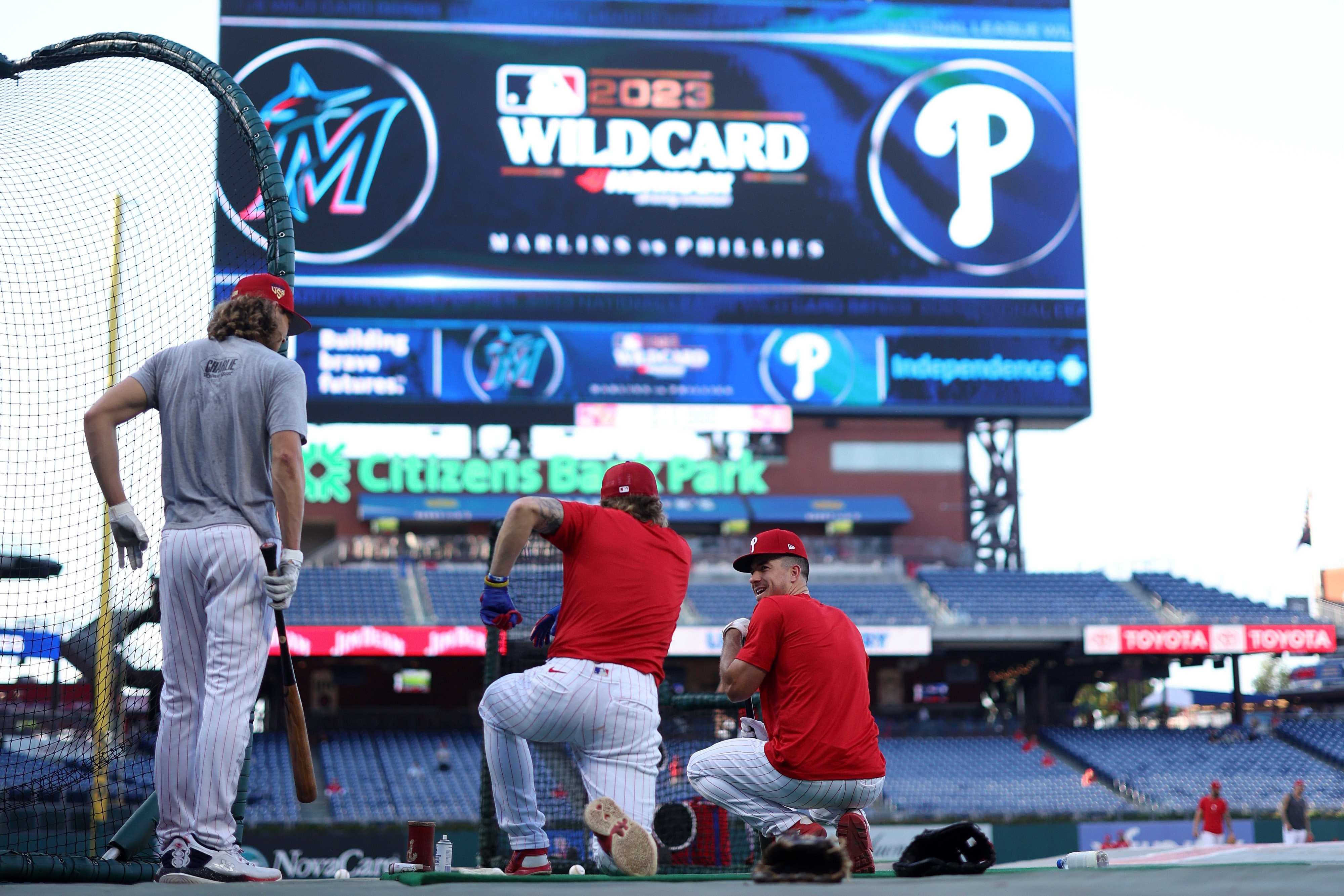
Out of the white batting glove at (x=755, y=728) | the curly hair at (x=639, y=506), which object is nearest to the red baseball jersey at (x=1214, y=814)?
the white batting glove at (x=755, y=728)

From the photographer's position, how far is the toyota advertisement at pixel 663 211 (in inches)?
944

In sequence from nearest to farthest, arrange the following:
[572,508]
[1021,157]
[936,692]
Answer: [572,508] < [1021,157] < [936,692]

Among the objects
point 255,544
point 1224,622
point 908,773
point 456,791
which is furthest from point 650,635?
point 1224,622

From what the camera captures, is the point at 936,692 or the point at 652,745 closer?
the point at 652,745

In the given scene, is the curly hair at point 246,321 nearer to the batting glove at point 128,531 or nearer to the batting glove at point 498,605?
the batting glove at point 128,531

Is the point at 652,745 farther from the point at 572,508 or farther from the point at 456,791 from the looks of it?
the point at 456,791

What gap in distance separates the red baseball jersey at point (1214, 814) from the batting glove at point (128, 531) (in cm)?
1649

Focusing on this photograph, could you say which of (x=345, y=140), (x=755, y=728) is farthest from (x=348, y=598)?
(x=755, y=728)

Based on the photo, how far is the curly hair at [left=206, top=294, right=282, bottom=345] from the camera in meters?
4.16

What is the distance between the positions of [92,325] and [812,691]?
3.63 meters

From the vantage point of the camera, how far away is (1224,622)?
26.1m

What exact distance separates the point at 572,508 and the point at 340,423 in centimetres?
2076

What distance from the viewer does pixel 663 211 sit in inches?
980

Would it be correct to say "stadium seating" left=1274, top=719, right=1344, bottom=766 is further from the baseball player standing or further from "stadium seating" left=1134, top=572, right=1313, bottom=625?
the baseball player standing
